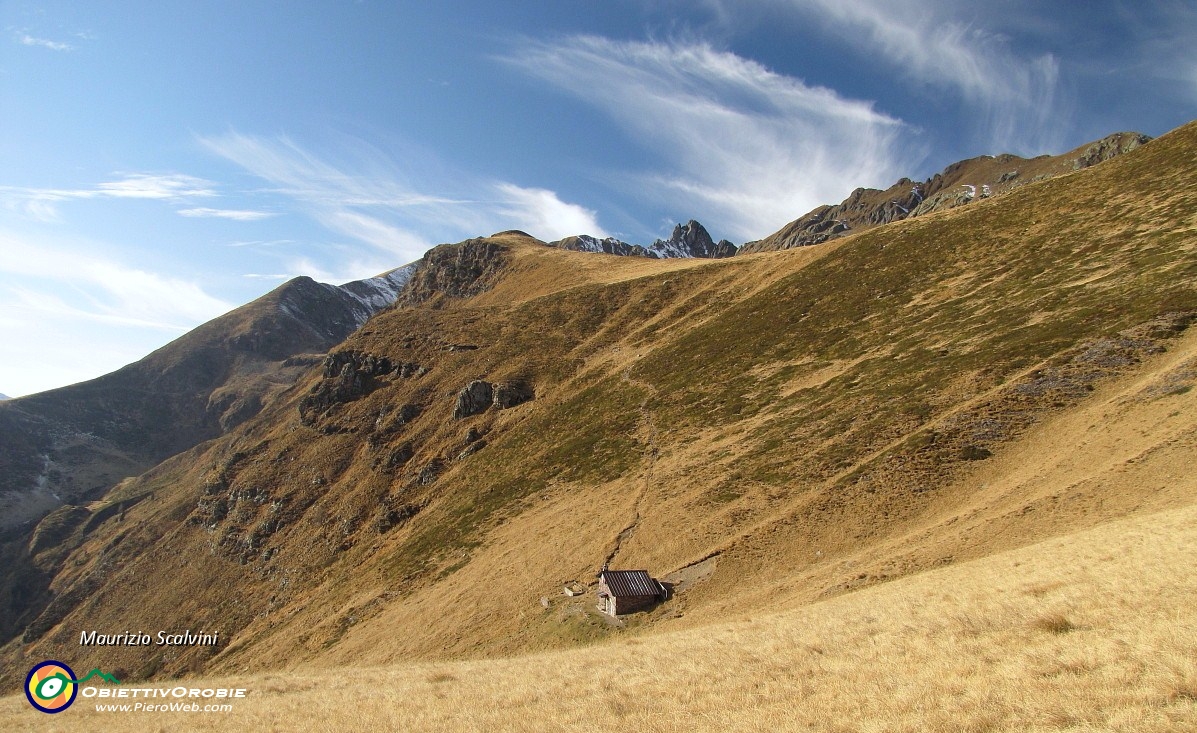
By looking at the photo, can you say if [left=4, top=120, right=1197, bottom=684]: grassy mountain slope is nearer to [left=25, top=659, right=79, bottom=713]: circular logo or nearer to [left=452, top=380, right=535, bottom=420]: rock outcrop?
[left=452, top=380, right=535, bottom=420]: rock outcrop

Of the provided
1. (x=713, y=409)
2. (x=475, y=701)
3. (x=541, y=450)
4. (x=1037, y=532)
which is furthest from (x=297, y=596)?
(x=1037, y=532)

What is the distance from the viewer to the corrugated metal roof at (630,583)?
40344 mm

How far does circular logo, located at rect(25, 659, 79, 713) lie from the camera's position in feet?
91.4

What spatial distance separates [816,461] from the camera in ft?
159

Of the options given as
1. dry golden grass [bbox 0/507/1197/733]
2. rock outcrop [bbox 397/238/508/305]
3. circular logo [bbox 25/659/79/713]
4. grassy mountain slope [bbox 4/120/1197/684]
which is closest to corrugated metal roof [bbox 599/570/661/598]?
grassy mountain slope [bbox 4/120/1197/684]

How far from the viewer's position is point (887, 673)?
1680 centimetres

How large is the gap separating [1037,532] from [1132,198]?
68.6 m

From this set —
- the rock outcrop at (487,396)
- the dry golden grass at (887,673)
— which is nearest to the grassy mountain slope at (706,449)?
the rock outcrop at (487,396)

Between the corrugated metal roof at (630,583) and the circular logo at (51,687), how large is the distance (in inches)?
1204

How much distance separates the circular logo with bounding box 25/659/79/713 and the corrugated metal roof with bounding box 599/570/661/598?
3058 centimetres

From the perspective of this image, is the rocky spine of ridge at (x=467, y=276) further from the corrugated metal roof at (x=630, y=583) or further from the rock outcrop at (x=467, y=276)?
the corrugated metal roof at (x=630, y=583)

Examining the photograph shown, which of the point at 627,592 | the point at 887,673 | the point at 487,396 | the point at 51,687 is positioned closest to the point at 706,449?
the point at 627,592

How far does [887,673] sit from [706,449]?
144ft

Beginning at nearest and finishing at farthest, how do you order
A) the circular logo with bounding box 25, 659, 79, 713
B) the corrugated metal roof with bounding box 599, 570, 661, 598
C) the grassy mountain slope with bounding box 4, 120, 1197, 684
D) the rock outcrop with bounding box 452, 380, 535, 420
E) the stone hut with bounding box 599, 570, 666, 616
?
the circular logo with bounding box 25, 659, 79, 713
the grassy mountain slope with bounding box 4, 120, 1197, 684
the stone hut with bounding box 599, 570, 666, 616
the corrugated metal roof with bounding box 599, 570, 661, 598
the rock outcrop with bounding box 452, 380, 535, 420
